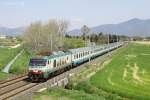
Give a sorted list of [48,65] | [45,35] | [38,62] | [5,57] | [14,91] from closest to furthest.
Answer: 1. [14,91]
2. [38,62]
3. [48,65]
4. [5,57]
5. [45,35]

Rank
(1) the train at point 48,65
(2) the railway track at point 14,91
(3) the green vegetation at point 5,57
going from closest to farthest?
(2) the railway track at point 14,91, (1) the train at point 48,65, (3) the green vegetation at point 5,57

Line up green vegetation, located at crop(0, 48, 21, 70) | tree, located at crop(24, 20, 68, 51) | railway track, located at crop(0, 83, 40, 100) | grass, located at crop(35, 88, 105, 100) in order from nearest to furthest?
1. railway track, located at crop(0, 83, 40, 100)
2. grass, located at crop(35, 88, 105, 100)
3. green vegetation, located at crop(0, 48, 21, 70)
4. tree, located at crop(24, 20, 68, 51)

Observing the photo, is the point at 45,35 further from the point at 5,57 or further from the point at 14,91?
the point at 14,91

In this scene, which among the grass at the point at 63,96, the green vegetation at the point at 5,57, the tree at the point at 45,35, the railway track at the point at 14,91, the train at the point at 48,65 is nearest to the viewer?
the railway track at the point at 14,91

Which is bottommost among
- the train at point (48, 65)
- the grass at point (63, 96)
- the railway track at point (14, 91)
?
the grass at point (63, 96)

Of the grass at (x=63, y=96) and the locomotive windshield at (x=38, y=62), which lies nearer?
the grass at (x=63, y=96)

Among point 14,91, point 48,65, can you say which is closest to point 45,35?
point 48,65

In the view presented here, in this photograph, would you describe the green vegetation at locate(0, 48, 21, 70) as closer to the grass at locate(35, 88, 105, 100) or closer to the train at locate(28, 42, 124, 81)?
the train at locate(28, 42, 124, 81)

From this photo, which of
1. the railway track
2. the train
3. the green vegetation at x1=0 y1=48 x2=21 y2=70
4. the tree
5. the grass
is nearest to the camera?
the railway track

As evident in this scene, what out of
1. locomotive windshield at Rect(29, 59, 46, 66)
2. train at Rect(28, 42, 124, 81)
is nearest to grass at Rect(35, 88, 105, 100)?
train at Rect(28, 42, 124, 81)

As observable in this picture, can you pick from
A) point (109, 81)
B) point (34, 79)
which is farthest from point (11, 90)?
point (109, 81)

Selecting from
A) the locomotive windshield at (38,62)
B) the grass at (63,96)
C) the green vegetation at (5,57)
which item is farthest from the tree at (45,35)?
the grass at (63,96)

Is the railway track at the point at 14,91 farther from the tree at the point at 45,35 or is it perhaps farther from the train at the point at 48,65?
the tree at the point at 45,35

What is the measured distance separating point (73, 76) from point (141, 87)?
10.4m
